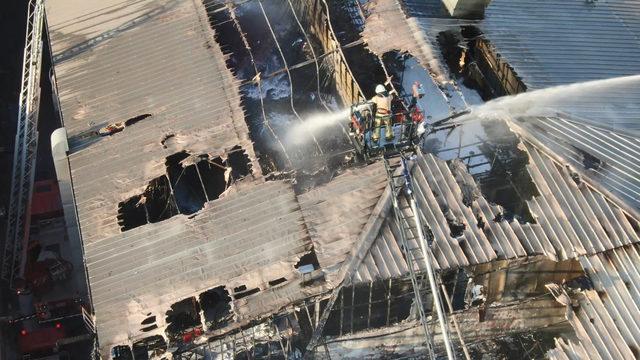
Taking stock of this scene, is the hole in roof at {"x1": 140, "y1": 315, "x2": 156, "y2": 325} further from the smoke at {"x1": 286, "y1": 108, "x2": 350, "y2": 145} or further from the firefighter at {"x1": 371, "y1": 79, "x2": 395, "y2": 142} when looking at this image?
the firefighter at {"x1": 371, "y1": 79, "x2": 395, "y2": 142}

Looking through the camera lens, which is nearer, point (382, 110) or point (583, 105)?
point (382, 110)

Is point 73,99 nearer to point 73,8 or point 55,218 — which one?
point 73,8

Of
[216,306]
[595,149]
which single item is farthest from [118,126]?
[595,149]

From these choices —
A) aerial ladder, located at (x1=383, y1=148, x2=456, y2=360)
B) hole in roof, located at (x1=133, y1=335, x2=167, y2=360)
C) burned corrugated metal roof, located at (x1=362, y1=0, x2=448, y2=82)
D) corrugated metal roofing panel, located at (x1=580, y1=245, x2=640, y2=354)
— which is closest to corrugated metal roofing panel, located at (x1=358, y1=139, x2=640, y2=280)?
aerial ladder, located at (x1=383, y1=148, x2=456, y2=360)

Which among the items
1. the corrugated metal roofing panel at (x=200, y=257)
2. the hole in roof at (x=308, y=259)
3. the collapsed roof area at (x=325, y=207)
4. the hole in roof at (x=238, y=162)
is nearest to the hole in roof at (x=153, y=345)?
the collapsed roof area at (x=325, y=207)

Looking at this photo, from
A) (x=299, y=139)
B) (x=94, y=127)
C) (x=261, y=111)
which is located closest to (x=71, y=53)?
(x=94, y=127)

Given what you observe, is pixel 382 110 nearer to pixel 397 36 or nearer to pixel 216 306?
pixel 397 36
